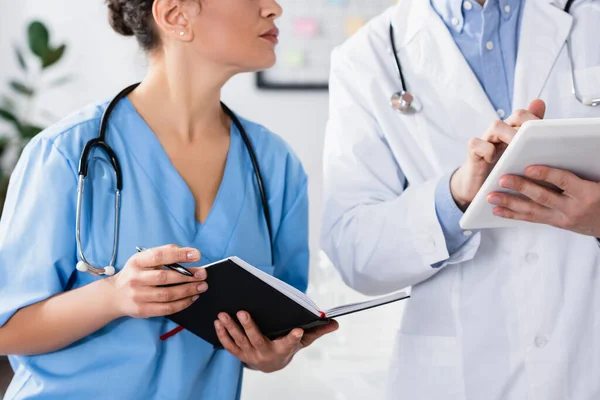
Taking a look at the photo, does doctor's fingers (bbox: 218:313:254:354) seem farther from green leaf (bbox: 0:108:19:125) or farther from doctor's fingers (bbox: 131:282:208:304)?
green leaf (bbox: 0:108:19:125)

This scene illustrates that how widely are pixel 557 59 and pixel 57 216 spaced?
0.93 meters

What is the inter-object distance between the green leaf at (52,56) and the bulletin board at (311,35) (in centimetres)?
72


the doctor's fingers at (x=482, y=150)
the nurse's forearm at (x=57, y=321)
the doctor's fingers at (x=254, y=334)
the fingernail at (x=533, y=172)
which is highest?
the doctor's fingers at (x=482, y=150)

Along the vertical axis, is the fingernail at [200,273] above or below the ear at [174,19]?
below

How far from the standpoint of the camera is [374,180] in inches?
54.0

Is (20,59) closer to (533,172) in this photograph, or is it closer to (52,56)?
(52,56)

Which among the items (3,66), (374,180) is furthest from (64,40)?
(374,180)

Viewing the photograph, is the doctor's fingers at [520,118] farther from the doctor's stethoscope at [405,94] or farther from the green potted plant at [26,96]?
the green potted plant at [26,96]

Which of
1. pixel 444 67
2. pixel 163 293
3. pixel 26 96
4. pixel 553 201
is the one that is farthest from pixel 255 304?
pixel 26 96

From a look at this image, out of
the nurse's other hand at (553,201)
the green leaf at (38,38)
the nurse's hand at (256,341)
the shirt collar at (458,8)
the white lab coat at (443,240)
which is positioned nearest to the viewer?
the nurse's other hand at (553,201)

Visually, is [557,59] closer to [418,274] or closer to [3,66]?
[418,274]

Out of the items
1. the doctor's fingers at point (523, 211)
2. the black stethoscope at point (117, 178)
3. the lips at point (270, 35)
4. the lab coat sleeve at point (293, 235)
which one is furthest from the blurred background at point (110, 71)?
the doctor's fingers at point (523, 211)

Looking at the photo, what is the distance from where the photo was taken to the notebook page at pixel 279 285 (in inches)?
38.2

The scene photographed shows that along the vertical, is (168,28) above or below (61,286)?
above
